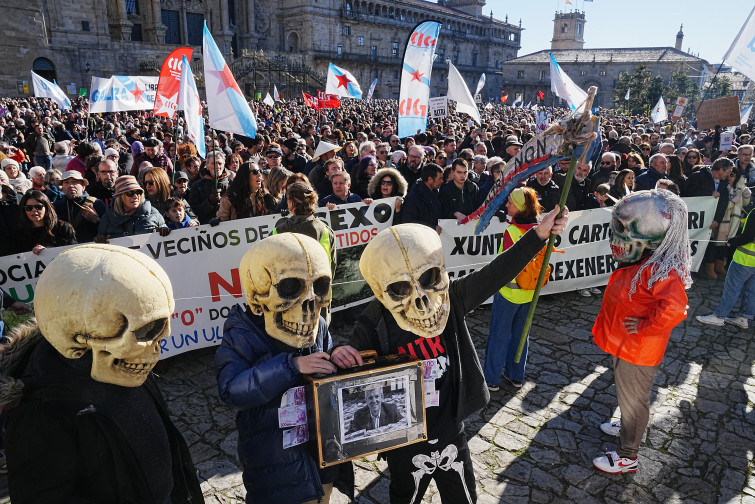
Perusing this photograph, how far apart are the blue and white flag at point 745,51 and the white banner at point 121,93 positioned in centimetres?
1099

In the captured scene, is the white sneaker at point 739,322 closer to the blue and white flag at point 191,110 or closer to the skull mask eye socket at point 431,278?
the skull mask eye socket at point 431,278

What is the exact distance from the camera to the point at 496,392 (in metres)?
4.72

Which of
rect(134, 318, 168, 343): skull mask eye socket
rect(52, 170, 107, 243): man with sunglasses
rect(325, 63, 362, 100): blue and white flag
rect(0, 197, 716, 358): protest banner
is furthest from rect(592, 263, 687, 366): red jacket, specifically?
rect(325, 63, 362, 100): blue and white flag

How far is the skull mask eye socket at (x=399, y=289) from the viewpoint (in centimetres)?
217

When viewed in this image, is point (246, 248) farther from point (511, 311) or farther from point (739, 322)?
point (739, 322)

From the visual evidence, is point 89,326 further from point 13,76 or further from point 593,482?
Result: point 13,76

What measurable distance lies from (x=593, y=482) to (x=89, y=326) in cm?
351

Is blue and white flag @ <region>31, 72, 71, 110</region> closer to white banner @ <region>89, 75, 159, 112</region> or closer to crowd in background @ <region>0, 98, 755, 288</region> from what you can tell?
white banner @ <region>89, 75, 159, 112</region>

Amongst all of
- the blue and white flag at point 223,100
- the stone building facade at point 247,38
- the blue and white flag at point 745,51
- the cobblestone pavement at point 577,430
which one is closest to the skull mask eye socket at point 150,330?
the cobblestone pavement at point 577,430

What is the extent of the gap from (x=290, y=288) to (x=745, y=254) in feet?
19.3

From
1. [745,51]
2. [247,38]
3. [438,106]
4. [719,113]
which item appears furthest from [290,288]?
[247,38]

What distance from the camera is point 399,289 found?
7.19 ft

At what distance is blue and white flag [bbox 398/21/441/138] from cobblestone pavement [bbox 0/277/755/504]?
12.9 ft

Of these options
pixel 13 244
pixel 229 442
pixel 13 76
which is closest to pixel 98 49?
pixel 13 76
